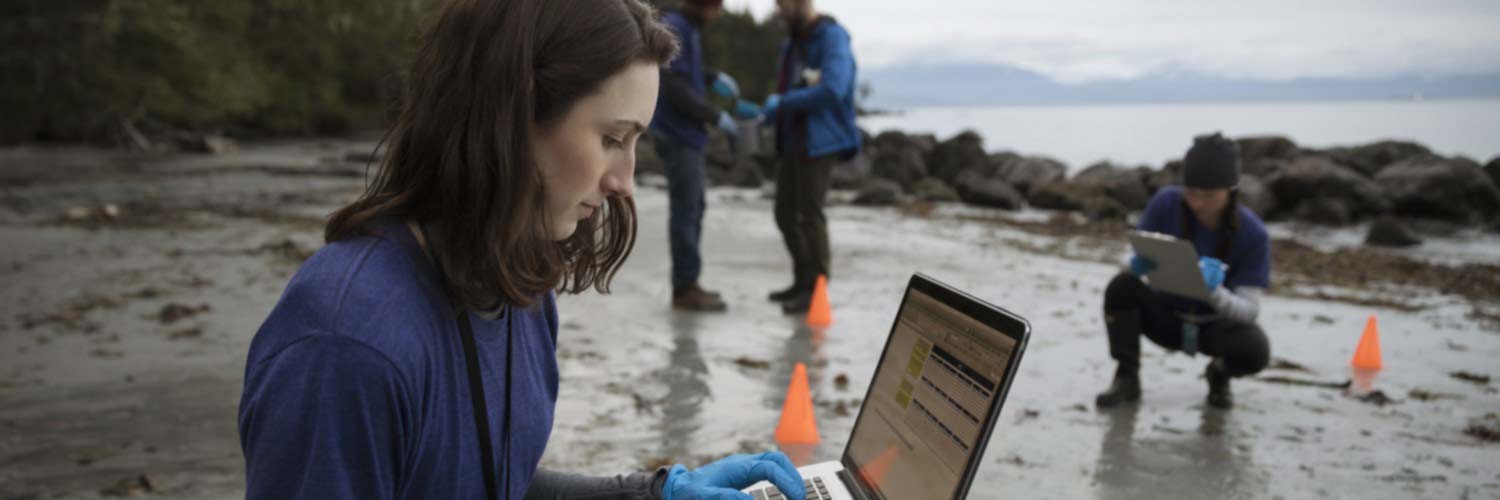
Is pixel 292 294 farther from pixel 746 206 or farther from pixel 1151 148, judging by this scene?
pixel 1151 148

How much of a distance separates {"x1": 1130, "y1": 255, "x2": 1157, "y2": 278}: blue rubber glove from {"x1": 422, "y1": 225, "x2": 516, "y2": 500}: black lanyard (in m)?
3.72

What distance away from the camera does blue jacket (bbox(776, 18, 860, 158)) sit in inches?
267

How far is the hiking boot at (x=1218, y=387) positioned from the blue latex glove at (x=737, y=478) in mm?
3626

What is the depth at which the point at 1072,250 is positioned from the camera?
36.5ft

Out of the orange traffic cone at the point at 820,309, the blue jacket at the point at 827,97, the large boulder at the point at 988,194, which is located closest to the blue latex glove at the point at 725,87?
the blue jacket at the point at 827,97

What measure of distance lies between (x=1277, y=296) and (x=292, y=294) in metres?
8.35

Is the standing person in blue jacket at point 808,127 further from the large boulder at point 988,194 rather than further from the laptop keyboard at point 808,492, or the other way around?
the large boulder at point 988,194

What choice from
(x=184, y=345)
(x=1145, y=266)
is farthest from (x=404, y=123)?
(x=184, y=345)

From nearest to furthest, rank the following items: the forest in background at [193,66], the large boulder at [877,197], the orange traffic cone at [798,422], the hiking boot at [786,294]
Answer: the orange traffic cone at [798,422], the hiking boot at [786,294], the large boulder at [877,197], the forest in background at [193,66]

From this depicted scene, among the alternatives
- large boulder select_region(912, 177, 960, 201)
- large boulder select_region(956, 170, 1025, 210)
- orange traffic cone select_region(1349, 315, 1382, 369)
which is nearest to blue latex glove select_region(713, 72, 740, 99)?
orange traffic cone select_region(1349, 315, 1382, 369)

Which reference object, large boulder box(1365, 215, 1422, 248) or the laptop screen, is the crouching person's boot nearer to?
the laptop screen

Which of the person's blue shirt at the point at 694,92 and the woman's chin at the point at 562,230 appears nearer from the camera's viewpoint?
the woman's chin at the point at 562,230

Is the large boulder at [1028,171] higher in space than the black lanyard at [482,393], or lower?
lower

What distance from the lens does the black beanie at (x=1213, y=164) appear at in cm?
464
